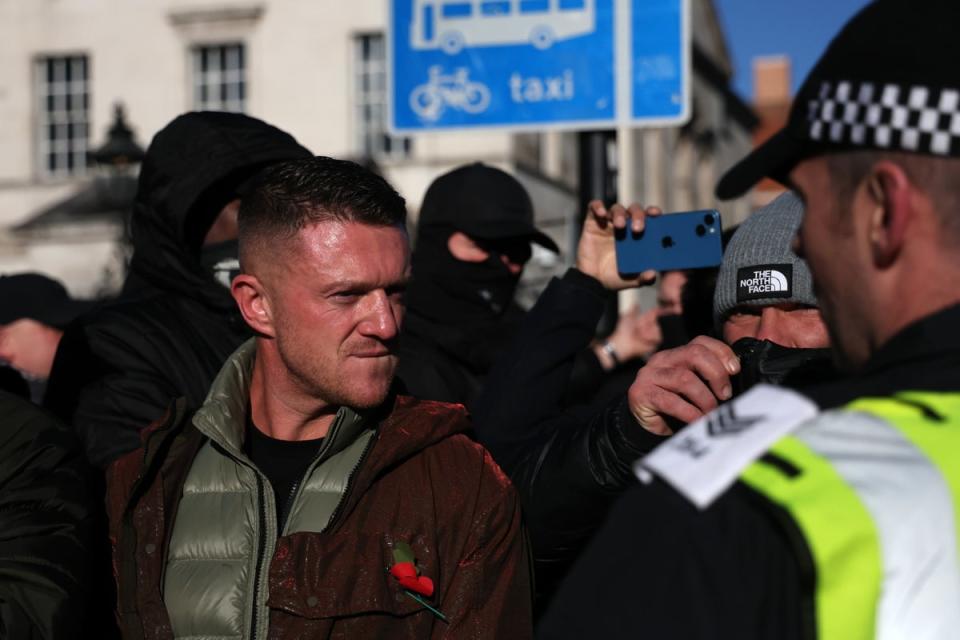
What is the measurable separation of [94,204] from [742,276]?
23067mm

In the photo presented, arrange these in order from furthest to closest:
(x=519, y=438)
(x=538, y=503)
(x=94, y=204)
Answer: (x=94, y=204) < (x=519, y=438) < (x=538, y=503)

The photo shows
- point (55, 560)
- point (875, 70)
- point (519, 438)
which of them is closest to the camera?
point (875, 70)

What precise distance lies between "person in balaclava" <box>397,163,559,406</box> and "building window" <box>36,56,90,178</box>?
23002 millimetres

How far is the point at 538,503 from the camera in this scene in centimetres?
284

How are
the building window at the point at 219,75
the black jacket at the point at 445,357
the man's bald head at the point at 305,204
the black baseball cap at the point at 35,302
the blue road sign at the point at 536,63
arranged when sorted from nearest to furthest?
1. the man's bald head at the point at 305,204
2. the black jacket at the point at 445,357
3. the black baseball cap at the point at 35,302
4. the blue road sign at the point at 536,63
5. the building window at the point at 219,75

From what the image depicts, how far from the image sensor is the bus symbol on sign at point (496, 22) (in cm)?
561

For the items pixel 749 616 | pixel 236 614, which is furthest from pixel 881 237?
pixel 236 614

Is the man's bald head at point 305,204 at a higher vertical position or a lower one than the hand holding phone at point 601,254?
higher

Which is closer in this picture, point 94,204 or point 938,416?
point 938,416

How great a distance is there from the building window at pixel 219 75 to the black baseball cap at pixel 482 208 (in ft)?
72.2

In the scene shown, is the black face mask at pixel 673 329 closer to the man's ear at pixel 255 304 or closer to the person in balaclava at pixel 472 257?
the person in balaclava at pixel 472 257

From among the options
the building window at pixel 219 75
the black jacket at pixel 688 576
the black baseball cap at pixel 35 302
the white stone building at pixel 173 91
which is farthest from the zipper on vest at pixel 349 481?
the building window at pixel 219 75

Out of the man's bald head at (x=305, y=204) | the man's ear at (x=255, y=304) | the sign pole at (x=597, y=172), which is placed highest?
the sign pole at (x=597, y=172)

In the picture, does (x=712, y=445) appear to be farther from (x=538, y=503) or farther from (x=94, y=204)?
(x=94, y=204)
